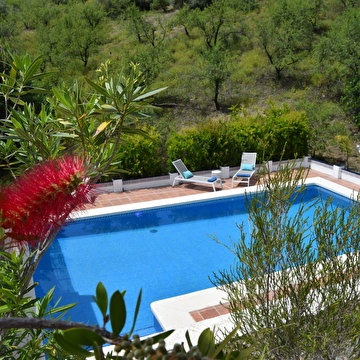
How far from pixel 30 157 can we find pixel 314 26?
929 inches

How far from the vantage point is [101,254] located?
7.90m

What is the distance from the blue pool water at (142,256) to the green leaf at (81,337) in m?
5.22

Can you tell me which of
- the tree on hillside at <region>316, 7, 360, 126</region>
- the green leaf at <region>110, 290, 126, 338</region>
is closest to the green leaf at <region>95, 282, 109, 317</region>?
the green leaf at <region>110, 290, 126, 338</region>

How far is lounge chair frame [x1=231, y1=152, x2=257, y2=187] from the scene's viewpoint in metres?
10.8

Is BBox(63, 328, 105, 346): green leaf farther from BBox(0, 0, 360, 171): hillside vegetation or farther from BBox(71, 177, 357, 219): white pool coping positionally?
BBox(0, 0, 360, 171): hillside vegetation

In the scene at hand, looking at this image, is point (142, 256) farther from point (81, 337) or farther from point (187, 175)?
point (81, 337)

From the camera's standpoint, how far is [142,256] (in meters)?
7.78

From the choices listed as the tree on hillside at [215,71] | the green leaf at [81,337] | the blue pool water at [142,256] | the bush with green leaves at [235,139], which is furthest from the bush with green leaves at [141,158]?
the green leaf at [81,337]

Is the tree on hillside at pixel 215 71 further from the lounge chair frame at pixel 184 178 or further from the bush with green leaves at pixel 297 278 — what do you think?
the bush with green leaves at pixel 297 278

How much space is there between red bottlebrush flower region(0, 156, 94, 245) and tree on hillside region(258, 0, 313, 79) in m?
19.3

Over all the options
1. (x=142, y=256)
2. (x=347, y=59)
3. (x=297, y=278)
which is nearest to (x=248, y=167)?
(x=142, y=256)

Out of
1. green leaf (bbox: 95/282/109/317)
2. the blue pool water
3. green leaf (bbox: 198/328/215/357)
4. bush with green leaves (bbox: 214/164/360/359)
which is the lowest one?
the blue pool water

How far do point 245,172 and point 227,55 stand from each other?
10.3m

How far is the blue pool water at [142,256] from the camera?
6.61 m
